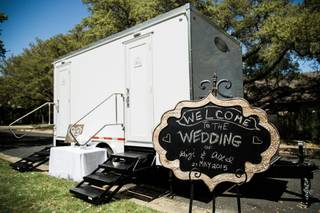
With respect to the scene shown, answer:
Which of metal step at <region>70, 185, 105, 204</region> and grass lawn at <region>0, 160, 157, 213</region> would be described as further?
metal step at <region>70, 185, 105, 204</region>

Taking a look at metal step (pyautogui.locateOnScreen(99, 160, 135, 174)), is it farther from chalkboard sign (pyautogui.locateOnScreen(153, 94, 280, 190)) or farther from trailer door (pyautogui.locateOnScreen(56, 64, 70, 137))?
trailer door (pyautogui.locateOnScreen(56, 64, 70, 137))

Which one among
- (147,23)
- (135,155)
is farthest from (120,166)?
(147,23)

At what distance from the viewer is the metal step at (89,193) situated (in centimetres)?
464

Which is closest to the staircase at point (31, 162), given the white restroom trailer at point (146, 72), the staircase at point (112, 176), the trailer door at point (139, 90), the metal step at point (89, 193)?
the white restroom trailer at point (146, 72)

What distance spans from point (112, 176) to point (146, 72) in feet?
7.44

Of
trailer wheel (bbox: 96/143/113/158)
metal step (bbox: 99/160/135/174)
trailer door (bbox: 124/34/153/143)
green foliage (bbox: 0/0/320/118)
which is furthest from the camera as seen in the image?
green foliage (bbox: 0/0/320/118)

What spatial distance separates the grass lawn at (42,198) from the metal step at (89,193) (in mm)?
103

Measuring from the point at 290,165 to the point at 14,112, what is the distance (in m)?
43.5

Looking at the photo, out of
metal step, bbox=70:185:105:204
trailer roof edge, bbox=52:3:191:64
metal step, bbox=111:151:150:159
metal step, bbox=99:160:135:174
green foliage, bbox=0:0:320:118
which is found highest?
green foliage, bbox=0:0:320:118

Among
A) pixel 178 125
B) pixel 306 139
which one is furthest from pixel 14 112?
pixel 178 125

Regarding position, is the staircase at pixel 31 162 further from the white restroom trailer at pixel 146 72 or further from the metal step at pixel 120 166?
the metal step at pixel 120 166

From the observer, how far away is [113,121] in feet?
20.5

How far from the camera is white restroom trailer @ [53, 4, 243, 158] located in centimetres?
496

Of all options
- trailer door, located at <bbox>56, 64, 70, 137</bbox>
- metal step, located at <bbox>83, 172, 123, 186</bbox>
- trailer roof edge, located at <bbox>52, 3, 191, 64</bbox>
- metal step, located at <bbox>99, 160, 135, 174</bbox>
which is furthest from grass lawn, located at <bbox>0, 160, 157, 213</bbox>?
trailer roof edge, located at <bbox>52, 3, 191, 64</bbox>
